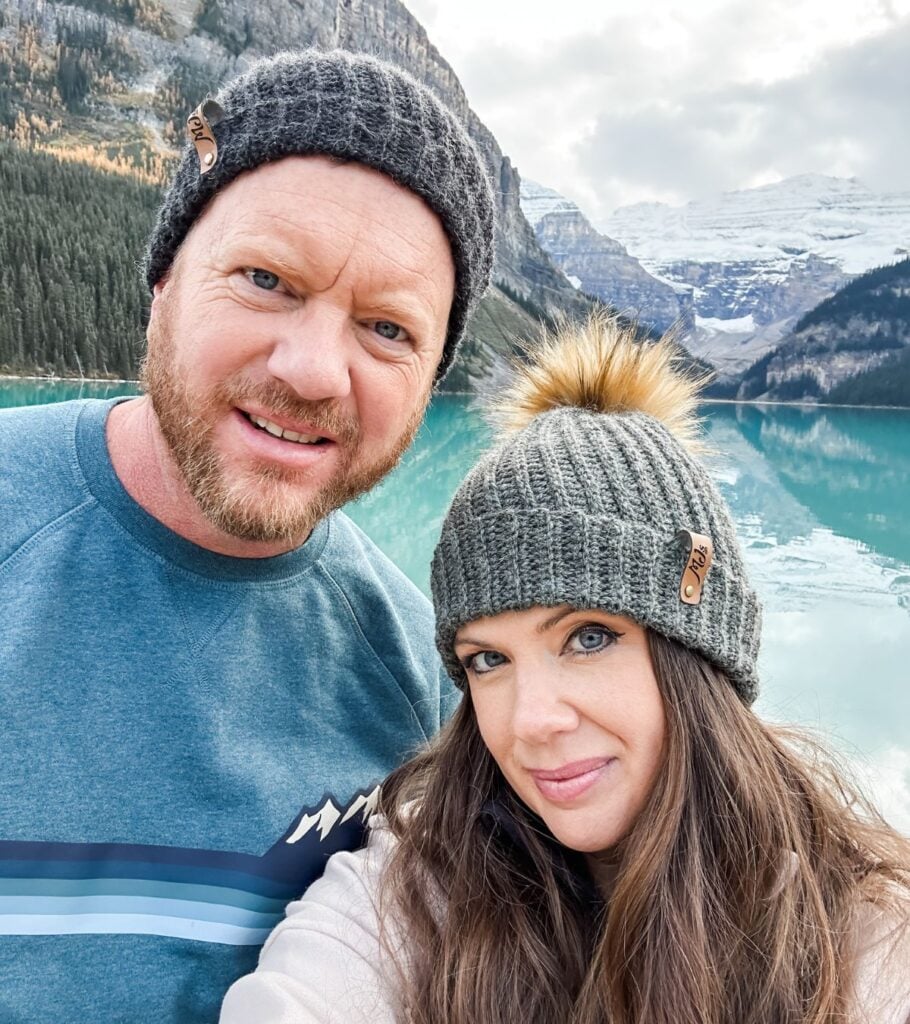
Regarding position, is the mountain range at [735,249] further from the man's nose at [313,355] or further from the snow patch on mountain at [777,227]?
the man's nose at [313,355]

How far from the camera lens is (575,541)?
1.19 meters

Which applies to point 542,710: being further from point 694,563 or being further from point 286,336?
point 286,336

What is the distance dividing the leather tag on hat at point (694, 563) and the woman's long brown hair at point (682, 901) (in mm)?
86

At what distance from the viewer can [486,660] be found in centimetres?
131

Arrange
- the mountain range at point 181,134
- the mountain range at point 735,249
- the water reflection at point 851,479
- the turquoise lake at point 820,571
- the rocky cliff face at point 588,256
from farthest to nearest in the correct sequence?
the rocky cliff face at point 588,256, the mountain range at point 735,249, the mountain range at point 181,134, the water reflection at point 851,479, the turquoise lake at point 820,571

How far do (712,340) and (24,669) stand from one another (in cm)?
13750

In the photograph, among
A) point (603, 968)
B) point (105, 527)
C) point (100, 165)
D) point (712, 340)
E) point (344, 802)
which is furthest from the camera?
point (712, 340)

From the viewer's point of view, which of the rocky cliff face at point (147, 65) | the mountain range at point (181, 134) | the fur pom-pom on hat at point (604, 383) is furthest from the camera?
the rocky cliff face at point (147, 65)

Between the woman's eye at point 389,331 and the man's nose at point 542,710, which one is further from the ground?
the woman's eye at point 389,331

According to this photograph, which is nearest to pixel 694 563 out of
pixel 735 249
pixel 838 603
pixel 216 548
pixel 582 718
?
pixel 582 718

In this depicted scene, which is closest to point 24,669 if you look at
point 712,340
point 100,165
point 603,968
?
point 603,968

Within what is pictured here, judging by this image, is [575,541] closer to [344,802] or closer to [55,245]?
[344,802]

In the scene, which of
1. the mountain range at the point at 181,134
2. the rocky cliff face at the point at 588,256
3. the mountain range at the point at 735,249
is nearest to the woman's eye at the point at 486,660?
the mountain range at the point at 181,134

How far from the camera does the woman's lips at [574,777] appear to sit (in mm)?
1169
